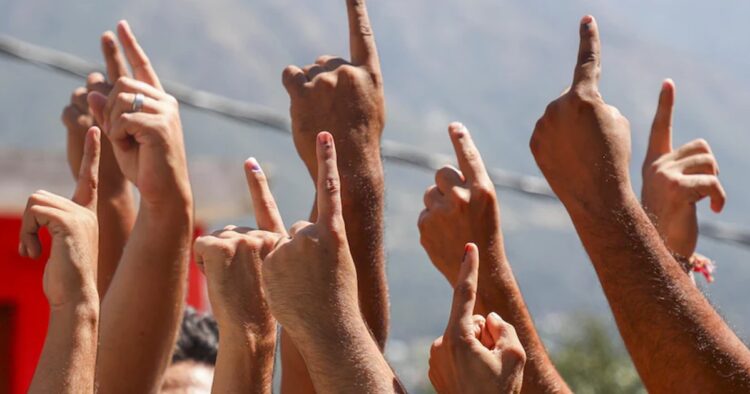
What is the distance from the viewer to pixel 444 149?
3500 cm

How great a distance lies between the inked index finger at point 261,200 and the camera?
2.05 meters

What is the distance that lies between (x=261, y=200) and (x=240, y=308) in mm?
219

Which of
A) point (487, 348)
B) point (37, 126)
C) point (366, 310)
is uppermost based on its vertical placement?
point (487, 348)

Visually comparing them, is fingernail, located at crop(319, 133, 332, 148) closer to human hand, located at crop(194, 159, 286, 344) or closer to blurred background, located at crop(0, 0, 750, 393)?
human hand, located at crop(194, 159, 286, 344)

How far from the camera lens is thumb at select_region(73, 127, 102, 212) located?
220 centimetres

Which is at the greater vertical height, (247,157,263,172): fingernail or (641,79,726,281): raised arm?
(247,157,263,172): fingernail

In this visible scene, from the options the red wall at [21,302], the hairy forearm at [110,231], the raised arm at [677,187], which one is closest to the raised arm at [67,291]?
the hairy forearm at [110,231]

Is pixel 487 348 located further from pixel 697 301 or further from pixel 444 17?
pixel 444 17

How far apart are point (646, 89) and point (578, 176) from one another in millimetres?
36644

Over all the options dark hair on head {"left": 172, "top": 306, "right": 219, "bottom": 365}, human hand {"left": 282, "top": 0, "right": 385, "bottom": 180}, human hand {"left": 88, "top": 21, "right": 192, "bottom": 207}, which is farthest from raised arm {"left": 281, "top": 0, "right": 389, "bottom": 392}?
dark hair on head {"left": 172, "top": 306, "right": 219, "bottom": 365}

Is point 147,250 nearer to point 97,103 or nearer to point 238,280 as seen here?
point 97,103

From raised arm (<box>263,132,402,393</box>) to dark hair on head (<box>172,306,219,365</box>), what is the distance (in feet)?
4.16

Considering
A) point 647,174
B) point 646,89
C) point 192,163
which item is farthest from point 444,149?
point 647,174

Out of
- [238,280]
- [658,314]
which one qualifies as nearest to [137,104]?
[238,280]
